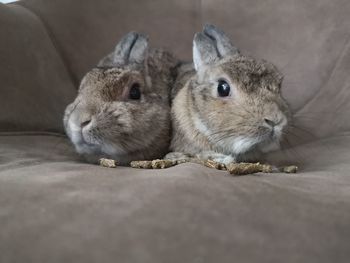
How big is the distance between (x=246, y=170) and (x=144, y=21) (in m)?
1.45

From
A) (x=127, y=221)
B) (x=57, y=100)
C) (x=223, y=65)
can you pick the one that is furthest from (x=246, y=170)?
(x=57, y=100)

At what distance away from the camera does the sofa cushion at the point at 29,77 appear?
72.3 inches

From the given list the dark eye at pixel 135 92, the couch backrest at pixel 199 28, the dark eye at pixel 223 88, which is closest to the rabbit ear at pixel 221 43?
the dark eye at pixel 223 88

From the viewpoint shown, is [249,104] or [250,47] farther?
[250,47]

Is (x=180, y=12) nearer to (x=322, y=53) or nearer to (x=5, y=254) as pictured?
(x=322, y=53)

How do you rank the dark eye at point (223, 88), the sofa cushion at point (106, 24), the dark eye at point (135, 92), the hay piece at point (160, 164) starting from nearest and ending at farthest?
the hay piece at point (160, 164) < the dark eye at point (223, 88) < the dark eye at point (135, 92) < the sofa cushion at point (106, 24)

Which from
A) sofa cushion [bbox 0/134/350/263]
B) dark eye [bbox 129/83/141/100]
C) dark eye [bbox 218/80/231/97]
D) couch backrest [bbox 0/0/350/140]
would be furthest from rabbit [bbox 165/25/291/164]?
couch backrest [bbox 0/0/350/140]

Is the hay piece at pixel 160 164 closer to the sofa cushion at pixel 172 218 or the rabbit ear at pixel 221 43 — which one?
the sofa cushion at pixel 172 218

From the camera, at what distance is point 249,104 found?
148 cm

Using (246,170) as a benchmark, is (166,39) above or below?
above

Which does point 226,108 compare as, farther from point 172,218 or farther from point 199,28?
point 199,28

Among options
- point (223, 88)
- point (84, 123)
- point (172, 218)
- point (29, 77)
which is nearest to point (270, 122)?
point (223, 88)

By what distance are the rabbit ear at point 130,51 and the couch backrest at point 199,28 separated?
0.39m

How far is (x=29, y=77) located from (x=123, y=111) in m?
0.59
